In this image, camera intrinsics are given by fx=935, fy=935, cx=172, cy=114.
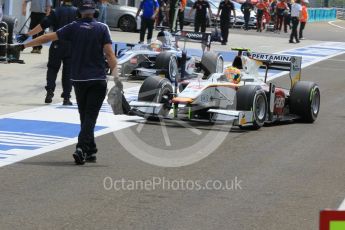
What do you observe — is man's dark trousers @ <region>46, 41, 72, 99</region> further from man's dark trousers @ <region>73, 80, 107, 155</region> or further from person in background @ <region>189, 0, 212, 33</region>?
person in background @ <region>189, 0, 212, 33</region>

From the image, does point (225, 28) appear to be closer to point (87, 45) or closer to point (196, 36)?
point (196, 36)

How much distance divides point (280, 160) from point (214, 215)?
11.0ft

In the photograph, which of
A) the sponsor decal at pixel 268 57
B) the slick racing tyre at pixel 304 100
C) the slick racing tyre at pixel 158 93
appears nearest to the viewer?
the slick racing tyre at pixel 158 93

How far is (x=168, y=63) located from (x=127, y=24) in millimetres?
16674

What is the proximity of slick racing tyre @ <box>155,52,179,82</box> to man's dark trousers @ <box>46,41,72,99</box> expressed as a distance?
4079 mm

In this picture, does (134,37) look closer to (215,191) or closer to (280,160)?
(280,160)

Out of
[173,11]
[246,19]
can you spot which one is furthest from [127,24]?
[246,19]

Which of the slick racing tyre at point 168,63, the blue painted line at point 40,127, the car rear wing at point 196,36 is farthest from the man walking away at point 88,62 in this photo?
the slick racing tyre at point 168,63

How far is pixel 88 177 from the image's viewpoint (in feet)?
30.7

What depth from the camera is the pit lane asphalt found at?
24.6ft

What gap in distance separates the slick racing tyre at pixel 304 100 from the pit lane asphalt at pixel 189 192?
1338mm

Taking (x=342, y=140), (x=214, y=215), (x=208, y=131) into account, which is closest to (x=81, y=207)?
(x=214, y=215)

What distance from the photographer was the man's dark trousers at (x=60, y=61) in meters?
15.0

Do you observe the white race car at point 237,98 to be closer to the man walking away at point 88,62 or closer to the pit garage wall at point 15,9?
the man walking away at point 88,62
